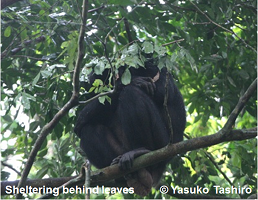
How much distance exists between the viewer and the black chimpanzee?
4547 millimetres

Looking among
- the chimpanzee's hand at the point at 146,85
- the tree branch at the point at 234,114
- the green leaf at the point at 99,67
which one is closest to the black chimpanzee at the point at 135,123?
the chimpanzee's hand at the point at 146,85

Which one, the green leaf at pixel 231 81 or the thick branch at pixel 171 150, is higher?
the thick branch at pixel 171 150

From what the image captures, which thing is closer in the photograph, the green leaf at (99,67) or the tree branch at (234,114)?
the green leaf at (99,67)

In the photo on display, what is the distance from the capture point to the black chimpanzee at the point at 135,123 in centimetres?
455

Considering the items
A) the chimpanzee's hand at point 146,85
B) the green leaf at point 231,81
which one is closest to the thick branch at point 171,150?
the chimpanzee's hand at point 146,85

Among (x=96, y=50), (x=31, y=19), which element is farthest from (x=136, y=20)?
(x=31, y=19)

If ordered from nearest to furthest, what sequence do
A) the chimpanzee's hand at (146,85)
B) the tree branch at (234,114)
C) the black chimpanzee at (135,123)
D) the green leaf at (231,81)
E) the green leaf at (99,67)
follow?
1. the green leaf at (99,67)
2. the tree branch at (234,114)
3. the black chimpanzee at (135,123)
4. the chimpanzee's hand at (146,85)
5. the green leaf at (231,81)

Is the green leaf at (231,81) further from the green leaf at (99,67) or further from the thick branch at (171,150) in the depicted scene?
the green leaf at (99,67)

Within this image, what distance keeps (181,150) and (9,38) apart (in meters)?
2.34

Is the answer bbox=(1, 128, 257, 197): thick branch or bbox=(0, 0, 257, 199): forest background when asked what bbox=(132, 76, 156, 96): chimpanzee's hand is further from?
bbox=(1, 128, 257, 197): thick branch

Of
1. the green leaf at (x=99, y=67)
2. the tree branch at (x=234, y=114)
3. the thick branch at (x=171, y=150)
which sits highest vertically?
Answer: the green leaf at (x=99, y=67)

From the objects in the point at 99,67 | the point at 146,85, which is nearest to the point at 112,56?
the point at 146,85

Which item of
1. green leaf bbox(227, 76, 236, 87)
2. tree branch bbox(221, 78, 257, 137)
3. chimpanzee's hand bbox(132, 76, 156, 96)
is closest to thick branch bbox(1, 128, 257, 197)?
tree branch bbox(221, 78, 257, 137)

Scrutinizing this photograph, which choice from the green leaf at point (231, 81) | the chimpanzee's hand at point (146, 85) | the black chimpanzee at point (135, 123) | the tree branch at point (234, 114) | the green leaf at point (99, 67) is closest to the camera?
the green leaf at point (99, 67)
